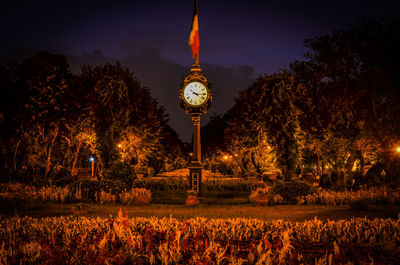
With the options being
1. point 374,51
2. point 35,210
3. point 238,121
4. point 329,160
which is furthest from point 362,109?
point 35,210

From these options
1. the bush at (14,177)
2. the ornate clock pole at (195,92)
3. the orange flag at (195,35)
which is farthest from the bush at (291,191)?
the bush at (14,177)

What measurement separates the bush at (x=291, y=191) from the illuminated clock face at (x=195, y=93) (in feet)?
15.2

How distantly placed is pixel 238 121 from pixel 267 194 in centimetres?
912

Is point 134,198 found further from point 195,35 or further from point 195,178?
point 195,35

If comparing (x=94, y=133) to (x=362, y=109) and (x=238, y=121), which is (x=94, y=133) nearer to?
(x=238, y=121)

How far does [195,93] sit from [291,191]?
18.0 ft

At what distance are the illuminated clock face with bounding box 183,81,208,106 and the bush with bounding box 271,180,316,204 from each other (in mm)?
4632

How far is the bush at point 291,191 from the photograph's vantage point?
42.9 ft

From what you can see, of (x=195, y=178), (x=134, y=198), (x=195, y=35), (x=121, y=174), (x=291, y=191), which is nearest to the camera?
(x=291, y=191)

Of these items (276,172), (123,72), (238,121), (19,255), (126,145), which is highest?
(123,72)

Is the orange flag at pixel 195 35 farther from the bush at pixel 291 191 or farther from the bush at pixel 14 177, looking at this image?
the bush at pixel 14 177

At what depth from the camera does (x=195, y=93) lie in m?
15.0

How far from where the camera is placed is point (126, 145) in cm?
2191

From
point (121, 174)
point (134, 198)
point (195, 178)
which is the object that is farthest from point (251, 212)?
point (121, 174)
